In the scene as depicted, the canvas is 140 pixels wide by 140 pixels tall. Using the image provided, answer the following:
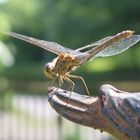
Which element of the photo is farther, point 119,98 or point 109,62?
point 109,62

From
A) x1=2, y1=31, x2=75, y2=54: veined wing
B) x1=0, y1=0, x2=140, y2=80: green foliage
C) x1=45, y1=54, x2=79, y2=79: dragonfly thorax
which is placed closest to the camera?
x1=45, y1=54, x2=79, y2=79: dragonfly thorax

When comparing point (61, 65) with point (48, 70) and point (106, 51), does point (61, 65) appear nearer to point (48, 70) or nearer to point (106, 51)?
point (48, 70)

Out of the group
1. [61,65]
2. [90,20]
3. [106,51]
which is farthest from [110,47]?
[90,20]

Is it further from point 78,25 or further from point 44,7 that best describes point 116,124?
point 44,7

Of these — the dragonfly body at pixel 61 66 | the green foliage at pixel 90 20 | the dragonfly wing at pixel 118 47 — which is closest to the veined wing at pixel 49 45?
the dragonfly body at pixel 61 66

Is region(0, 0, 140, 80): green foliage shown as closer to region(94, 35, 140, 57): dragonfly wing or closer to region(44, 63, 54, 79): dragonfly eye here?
region(94, 35, 140, 57): dragonfly wing

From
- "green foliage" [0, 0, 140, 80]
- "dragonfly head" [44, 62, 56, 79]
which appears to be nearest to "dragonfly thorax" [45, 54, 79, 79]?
"dragonfly head" [44, 62, 56, 79]

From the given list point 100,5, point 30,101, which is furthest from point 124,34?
point 100,5

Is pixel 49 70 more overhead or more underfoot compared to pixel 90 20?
more underfoot

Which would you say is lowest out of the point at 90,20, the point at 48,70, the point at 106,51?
the point at 48,70

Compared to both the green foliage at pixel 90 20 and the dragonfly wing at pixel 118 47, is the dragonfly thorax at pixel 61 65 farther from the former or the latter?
the green foliage at pixel 90 20

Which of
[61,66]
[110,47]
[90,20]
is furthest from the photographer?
[90,20]
